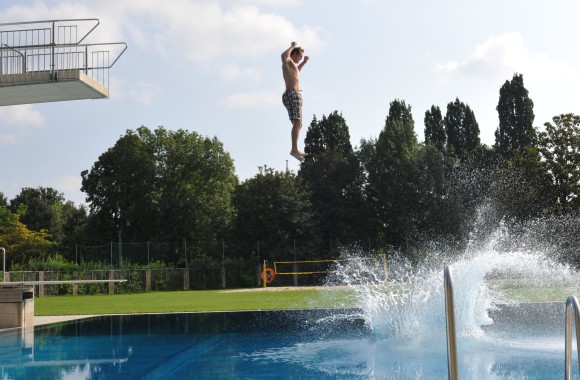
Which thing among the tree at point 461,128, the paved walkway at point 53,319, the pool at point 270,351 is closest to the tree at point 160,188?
the tree at point 461,128

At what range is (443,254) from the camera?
121 feet

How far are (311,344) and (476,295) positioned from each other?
3621mm

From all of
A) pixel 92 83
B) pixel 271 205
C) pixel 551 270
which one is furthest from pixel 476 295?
pixel 271 205

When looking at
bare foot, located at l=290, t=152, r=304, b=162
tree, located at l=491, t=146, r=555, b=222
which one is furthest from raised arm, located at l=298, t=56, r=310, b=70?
tree, located at l=491, t=146, r=555, b=222

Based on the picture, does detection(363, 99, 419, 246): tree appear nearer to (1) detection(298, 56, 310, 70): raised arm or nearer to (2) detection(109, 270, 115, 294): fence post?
(2) detection(109, 270, 115, 294): fence post

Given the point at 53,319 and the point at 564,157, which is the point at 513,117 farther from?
the point at 53,319

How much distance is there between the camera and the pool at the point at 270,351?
363 inches

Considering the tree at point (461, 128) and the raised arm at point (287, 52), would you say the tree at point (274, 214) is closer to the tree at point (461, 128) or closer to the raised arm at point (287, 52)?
the tree at point (461, 128)

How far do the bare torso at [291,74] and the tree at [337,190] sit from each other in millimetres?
34777

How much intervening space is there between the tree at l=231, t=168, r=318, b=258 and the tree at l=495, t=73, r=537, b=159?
14935 millimetres

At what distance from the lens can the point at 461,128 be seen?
50438 millimetres

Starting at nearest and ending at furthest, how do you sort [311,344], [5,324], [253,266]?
[311,344] → [5,324] → [253,266]

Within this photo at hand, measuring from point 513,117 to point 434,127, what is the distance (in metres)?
6.91

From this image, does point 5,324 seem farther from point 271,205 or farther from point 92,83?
point 271,205
